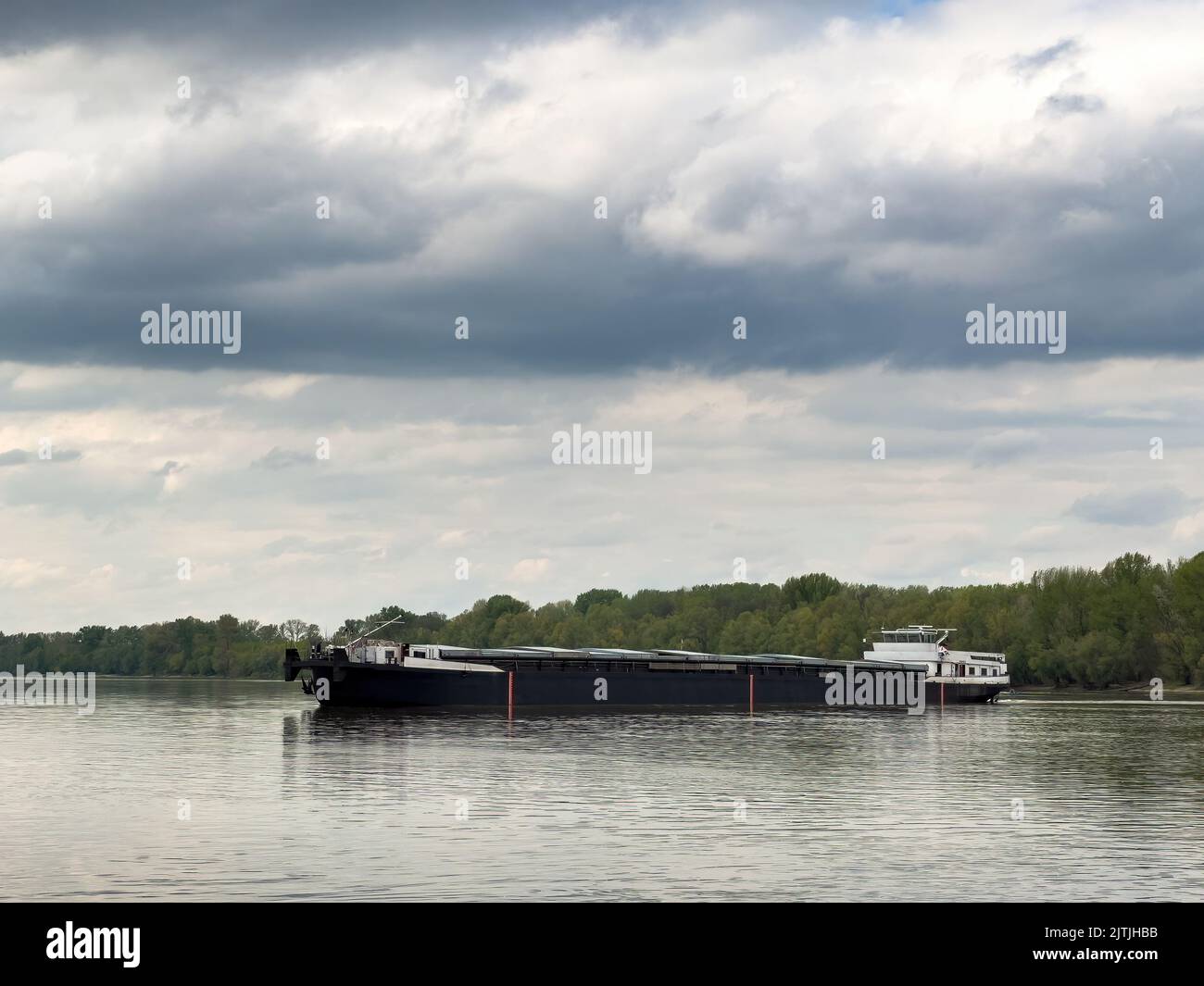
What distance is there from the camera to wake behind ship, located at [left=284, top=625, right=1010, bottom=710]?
11994 centimetres

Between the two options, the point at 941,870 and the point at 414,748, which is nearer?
the point at 941,870

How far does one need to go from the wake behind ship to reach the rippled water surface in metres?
27.6

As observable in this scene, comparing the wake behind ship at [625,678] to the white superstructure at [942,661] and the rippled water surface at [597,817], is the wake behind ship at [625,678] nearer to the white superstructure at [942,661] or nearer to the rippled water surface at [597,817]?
the white superstructure at [942,661]

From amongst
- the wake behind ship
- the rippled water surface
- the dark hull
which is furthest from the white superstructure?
the rippled water surface

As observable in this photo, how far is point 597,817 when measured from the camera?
45719mm

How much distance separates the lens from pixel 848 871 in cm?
3525

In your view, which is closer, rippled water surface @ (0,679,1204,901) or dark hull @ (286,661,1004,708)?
rippled water surface @ (0,679,1204,901)

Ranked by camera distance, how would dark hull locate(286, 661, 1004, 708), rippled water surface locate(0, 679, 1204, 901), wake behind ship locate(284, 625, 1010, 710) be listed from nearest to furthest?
rippled water surface locate(0, 679, 1204, 901), dark hull locate(286, 661, 1004, 708), wake behind ship locate(284, 625, 1010, 710)

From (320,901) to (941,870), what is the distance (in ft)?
50.2

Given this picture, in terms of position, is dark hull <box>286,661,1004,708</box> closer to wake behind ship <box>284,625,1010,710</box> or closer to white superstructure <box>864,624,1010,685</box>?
wake behind ship <box>284,625,1010,710</box>

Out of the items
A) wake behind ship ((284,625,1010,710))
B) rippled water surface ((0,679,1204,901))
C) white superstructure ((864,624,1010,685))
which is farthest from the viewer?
white superstructure ((864,624,1010,685))
